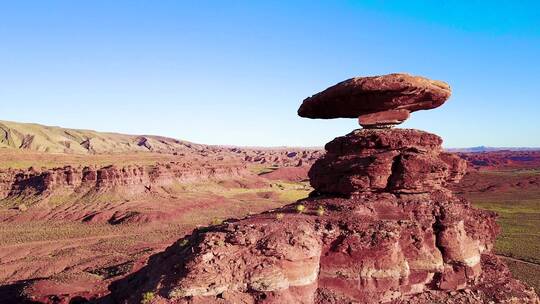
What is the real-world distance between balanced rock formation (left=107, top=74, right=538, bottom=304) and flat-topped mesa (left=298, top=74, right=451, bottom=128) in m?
0.06

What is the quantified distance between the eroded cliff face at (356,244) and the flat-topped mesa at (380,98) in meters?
1.31

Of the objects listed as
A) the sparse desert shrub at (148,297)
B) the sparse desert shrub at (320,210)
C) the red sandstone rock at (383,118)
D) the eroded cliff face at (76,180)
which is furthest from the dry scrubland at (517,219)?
the eroded cliff face at (76,180)

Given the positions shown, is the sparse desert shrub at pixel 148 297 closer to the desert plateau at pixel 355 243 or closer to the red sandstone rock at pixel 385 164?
the desert plateau at pixel 355 243

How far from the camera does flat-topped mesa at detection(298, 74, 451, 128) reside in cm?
2038

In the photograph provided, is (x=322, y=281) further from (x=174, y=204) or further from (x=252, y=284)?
(x=174, y=204)

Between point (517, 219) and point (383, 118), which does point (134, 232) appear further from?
point (517, 219)

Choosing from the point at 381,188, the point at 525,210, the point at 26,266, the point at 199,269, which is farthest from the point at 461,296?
the point at 525,210

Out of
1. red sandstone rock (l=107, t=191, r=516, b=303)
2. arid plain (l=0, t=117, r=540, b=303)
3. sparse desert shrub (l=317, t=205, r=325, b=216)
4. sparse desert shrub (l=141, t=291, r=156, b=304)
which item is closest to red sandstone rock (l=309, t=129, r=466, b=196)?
red sandstone rock (l=107, t=191, r=516, b=303)

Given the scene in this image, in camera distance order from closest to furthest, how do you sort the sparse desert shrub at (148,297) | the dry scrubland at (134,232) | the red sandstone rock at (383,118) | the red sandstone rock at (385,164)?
the sparse desert shrub at (148,297), the red sandstone rock at (385,164), the red sandstone rock at (383,118), the dry scrubland at (134,232)

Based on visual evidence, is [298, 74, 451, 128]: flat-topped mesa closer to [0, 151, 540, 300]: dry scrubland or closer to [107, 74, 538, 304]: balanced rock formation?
A: [107, 74, 538, 304]: balanced rock formation

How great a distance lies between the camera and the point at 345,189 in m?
20.9

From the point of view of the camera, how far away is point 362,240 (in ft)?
56.9

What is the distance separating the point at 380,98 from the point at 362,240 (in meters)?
8.06

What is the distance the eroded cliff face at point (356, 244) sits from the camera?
15531 millimetres
